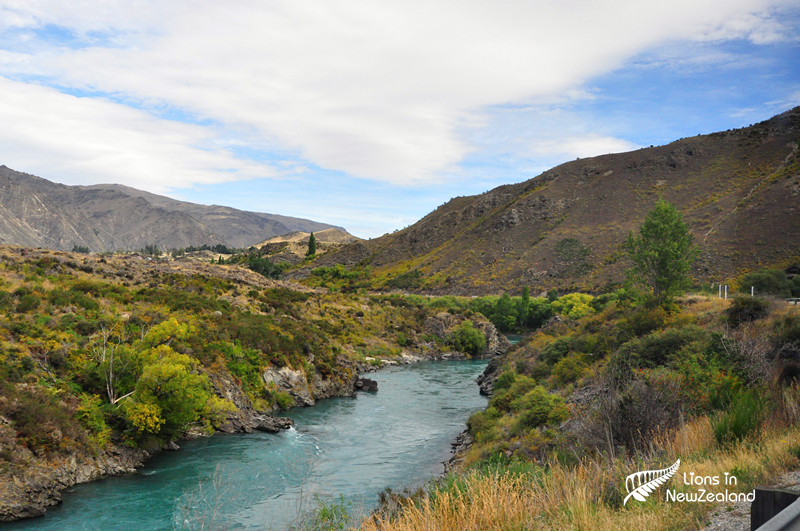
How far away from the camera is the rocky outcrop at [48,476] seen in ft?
48.1

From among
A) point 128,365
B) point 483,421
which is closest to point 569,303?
point 483,421

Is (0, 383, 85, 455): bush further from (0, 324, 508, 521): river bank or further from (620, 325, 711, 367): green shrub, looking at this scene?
(620, 325, 711, 367): green shrub

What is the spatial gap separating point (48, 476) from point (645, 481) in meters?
18.6

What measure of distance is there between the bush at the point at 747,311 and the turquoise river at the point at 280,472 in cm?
1407

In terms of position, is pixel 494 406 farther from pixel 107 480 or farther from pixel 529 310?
pixel 529 310

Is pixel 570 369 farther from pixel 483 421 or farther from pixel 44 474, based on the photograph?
pixel 44 474

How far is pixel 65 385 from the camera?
802 inches

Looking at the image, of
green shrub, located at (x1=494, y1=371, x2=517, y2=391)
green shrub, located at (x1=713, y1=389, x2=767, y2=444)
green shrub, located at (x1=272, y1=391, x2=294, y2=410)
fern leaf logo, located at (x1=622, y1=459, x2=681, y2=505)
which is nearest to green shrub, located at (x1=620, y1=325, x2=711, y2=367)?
green shrub, located at (x1=713, y1=389, x2=767, y2=444)

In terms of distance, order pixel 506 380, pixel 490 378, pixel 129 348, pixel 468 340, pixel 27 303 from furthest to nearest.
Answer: pixel 468 340, pixel 490 378, pixel 506 380, pixel 27 303, pixel 129 348

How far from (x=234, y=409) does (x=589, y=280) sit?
236 feet

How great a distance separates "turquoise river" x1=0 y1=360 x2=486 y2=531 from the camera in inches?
600

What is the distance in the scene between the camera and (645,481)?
6.34 meters

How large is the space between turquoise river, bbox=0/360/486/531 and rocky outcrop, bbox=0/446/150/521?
0.37 metres

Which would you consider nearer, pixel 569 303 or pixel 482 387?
pixel 482 387
